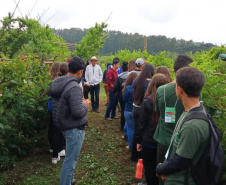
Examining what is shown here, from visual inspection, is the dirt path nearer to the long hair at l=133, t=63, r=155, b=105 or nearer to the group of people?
the group of people

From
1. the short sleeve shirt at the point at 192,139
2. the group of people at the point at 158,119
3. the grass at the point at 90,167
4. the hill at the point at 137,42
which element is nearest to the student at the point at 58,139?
the grass at the point at 90,167

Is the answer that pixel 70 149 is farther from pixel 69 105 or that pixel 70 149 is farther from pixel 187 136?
pixel 187 136

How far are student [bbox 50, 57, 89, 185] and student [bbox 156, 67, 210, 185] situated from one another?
1444 mm

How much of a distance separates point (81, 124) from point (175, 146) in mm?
1538

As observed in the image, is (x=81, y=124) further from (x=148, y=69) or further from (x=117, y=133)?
(x=117, y=133)

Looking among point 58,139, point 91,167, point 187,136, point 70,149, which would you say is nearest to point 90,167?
point 91,167

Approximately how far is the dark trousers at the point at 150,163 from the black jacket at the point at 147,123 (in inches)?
4.8

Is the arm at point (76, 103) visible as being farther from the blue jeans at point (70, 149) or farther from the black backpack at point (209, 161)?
the black backpack at point (209, 161)

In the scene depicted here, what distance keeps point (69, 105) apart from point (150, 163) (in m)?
1.33

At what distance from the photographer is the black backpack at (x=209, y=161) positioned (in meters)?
1.79

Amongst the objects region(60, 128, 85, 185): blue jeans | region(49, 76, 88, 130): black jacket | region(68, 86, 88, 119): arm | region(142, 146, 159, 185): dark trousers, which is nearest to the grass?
region(60, 128, 85, 185): blue jeans

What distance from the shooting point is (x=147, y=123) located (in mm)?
3398

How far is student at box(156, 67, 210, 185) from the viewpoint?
5.89ft

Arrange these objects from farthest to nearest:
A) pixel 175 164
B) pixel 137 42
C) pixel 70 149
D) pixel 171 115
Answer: pixel 137 42
pixel 70 149
pixel 171 115
pixel 175 164
